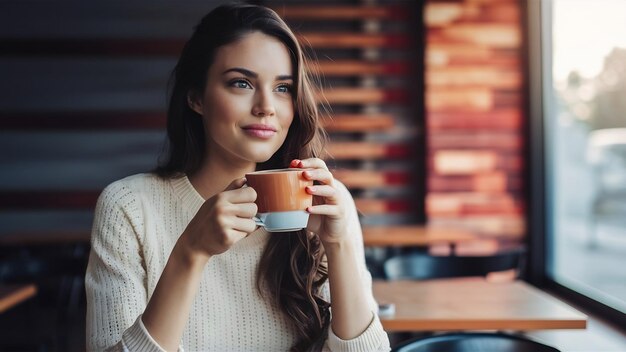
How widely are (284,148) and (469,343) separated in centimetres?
63

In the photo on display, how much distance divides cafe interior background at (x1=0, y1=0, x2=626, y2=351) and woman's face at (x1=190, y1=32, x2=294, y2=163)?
3.09 m

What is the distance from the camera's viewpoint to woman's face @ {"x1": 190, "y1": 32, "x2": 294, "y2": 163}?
124 centimetres

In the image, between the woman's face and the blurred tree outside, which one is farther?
the blurred tree outside

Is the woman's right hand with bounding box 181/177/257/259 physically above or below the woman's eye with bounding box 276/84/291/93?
below

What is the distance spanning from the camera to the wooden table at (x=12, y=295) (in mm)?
2171

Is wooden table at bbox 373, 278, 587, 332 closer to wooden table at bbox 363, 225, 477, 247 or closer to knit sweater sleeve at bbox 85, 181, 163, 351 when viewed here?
knit sweater sleeve at bbox 85, 181, 163, 351

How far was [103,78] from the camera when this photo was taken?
5141 mm

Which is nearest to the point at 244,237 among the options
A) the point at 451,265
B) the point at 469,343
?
the point at 469,343

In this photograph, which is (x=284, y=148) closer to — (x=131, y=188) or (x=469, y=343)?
(x=131, y=188)

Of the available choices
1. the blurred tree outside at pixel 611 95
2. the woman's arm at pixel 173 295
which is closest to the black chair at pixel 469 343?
the woman's arm at pixel 173 295

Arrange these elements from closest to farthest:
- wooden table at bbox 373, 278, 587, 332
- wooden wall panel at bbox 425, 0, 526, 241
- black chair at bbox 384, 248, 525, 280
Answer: wooden table at bbox 373, 278, 587, 332 < black chair at bbox 384, 248, 525, 280 < wooden wall panel at bbox 425, 0, 526, 241

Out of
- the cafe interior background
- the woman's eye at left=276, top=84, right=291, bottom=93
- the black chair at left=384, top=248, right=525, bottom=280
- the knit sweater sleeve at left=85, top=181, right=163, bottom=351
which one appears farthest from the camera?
the cafe interior background

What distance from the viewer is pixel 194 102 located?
4.71 ft

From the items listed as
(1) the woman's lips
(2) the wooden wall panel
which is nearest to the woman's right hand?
(1) the woman's lips
